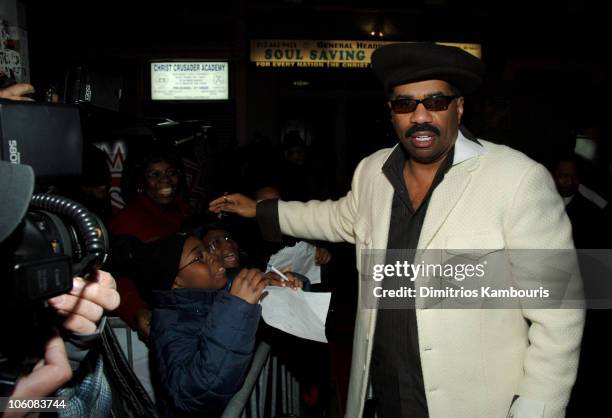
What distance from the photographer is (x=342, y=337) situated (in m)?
5.79

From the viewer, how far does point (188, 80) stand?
10000 millimetres

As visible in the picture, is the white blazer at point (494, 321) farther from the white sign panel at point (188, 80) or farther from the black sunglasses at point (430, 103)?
the white sign panel at point (188, 80)

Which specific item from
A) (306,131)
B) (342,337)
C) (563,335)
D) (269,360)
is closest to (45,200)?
(563,335)

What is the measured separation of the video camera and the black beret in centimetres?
133

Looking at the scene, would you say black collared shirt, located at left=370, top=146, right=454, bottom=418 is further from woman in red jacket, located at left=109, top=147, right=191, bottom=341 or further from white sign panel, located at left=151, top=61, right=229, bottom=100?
white sign panel, located at left=151, top=61, right=229, bottom=100

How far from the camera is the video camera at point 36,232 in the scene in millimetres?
985

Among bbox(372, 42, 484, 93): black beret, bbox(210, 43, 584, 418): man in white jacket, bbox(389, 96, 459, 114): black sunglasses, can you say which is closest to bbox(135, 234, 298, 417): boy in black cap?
bbox(210, 43, 584, 418): man in white jacket

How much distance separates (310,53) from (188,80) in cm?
250

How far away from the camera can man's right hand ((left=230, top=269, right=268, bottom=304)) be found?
2.24 metres

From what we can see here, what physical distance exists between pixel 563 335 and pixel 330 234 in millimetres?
1325

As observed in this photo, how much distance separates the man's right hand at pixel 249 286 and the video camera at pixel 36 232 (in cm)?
96

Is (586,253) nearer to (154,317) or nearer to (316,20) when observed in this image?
(154,317)

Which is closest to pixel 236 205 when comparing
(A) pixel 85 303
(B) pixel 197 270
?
(B) pixel 197 270

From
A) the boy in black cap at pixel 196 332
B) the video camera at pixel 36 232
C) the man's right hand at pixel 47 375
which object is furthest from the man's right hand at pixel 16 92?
the boy in black cap at pixel 196 332
